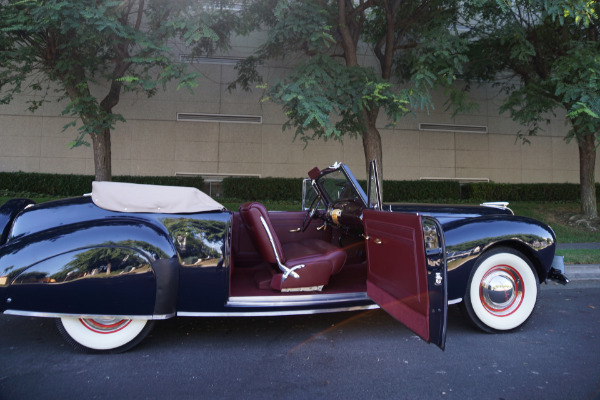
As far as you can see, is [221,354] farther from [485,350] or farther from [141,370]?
[485,350]

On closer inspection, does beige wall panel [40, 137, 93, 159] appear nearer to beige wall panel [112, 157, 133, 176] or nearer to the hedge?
beige wall panel [112, 157, 133, 176]

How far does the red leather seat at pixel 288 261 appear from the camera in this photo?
315 centimetres

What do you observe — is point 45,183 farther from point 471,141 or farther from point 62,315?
point 471,141

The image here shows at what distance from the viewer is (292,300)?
304cm

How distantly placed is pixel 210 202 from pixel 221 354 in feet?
3.79

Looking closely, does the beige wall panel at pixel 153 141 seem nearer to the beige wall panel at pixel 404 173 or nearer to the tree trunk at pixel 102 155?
the tree trunk at pixel 102 155

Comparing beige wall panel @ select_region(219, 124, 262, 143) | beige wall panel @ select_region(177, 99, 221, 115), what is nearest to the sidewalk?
beige wall panel @ select_region(219, 124, 262, 143)

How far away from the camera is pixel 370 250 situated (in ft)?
10.0

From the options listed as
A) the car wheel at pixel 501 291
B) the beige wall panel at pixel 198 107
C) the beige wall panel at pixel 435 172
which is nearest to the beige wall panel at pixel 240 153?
the beige wall panel at pixel 198 107

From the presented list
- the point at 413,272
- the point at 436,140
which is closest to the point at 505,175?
the point at 436,140

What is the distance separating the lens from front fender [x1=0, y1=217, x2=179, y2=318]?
262 cm

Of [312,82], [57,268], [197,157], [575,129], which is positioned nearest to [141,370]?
[57,268]

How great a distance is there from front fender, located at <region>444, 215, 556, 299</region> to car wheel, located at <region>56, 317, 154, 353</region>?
2416mm

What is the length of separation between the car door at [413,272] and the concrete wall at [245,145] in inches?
396
